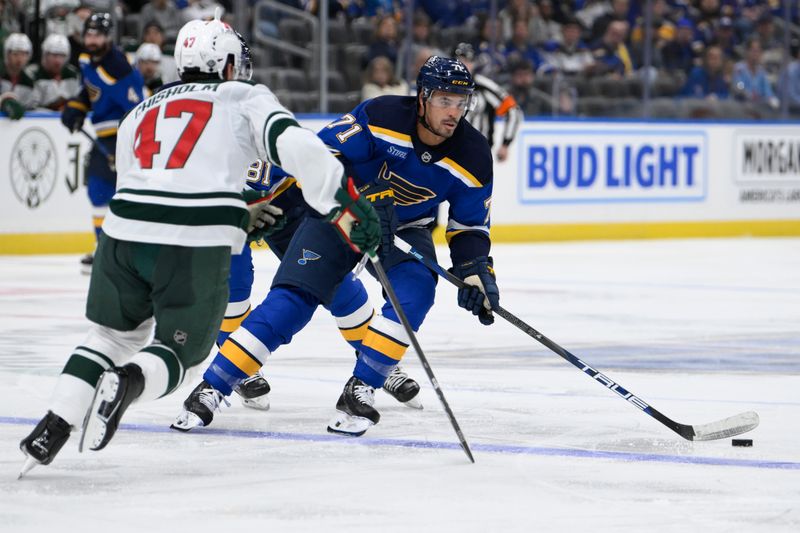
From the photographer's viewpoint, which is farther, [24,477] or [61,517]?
[24,477]

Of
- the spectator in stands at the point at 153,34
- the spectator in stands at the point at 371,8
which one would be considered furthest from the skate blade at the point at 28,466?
the spectator in stands at the point at 371,8

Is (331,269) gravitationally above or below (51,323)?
above

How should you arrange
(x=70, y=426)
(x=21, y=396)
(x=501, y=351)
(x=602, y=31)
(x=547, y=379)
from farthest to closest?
(x=602, y=31) → (x=501, y=351) → (x=547, y=379) → (x=21, y=396) → (x=70, y=426)

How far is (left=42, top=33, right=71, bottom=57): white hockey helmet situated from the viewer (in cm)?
1080

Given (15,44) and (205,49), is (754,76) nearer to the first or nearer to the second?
(15,44)

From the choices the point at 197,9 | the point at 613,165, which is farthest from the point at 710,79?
the point at 197,9

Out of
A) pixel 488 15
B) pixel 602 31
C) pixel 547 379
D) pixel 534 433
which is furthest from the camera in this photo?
pixel 602 31

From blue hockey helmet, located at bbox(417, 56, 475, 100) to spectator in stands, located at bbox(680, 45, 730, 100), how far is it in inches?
386

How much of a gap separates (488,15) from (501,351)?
702 cm

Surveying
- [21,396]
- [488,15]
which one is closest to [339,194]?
[21,396]

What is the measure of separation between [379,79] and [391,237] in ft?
25.1

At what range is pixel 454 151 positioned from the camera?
449 centimetres

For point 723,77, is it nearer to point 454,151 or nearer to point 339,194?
point 454,151

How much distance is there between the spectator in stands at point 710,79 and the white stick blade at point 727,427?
32.5ft
